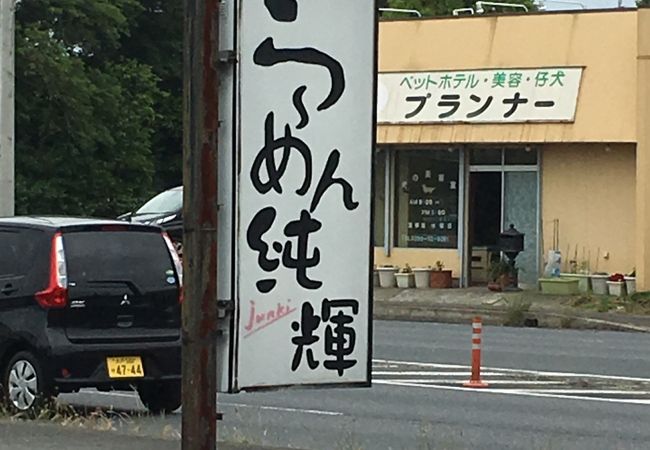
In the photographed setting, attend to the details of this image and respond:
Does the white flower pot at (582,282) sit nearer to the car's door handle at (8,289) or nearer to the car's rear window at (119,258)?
the car's rear window at (119,258)

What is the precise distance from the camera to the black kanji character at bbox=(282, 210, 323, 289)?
6828mm

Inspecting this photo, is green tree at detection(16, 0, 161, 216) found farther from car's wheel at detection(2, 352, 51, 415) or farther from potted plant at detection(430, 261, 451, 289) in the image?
car's wheel at detection(2, 352, 51, 415)

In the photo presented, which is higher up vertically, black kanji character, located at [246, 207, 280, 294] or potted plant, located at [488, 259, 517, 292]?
black kanji character, located at [246, 207, 280, 294]

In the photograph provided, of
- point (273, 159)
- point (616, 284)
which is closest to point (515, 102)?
point (616, 284)

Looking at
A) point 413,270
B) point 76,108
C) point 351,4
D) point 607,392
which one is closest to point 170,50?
point 76,108

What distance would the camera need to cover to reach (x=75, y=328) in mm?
13391

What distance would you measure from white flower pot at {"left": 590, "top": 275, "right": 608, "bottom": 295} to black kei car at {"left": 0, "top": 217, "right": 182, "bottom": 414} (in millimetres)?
17251

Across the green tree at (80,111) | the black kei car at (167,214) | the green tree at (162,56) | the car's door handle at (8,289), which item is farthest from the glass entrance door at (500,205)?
the green tree at (162,56)

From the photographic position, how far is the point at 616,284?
96.7 ft

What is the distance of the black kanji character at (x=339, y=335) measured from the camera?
697cm

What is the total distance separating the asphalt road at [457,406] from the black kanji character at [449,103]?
34.3 ft

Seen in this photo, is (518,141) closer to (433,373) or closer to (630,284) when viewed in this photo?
(630,284)

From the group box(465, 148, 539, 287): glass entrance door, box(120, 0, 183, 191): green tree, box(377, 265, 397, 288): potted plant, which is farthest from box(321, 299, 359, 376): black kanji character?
box(120, 0, 183, 191): green tree

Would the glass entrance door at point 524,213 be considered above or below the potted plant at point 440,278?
above
